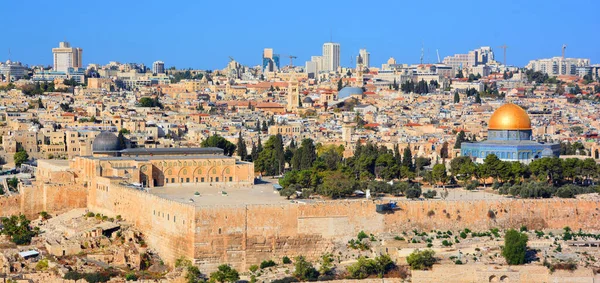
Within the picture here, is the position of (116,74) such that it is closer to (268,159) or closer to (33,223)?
(268,159)

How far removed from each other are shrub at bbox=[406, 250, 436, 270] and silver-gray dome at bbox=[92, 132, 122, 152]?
56.5 feet

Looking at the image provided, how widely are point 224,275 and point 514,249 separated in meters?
8.55

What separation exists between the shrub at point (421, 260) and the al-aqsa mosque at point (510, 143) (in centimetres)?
1860

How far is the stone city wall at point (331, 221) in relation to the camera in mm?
35750

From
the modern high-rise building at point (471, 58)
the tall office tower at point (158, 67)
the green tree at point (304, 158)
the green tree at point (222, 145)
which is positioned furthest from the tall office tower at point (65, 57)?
the green tree at point (304, 158)

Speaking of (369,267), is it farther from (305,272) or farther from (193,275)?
(193,275)

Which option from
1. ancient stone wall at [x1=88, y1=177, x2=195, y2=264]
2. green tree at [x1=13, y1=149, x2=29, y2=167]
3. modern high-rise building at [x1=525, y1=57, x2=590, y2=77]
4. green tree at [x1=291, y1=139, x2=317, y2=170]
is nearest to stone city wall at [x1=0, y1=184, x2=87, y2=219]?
ancient stone wall at [x1=88, y1=177, x2=195, y2=264]

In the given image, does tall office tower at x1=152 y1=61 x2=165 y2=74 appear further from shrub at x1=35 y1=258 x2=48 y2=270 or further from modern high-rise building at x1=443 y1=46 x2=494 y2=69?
shrub at x1=35 y1=258 x2=48 y2=270

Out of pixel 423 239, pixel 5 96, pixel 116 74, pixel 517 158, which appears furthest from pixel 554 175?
pixel 116 74

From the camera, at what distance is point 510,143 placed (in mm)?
53312

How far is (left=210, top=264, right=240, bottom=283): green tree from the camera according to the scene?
34281mm

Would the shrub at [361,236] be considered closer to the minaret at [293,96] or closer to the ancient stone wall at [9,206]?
the ancient stone wall at [9,206]

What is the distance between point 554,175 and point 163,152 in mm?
15794

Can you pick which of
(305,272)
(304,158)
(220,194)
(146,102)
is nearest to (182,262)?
(305,272)
